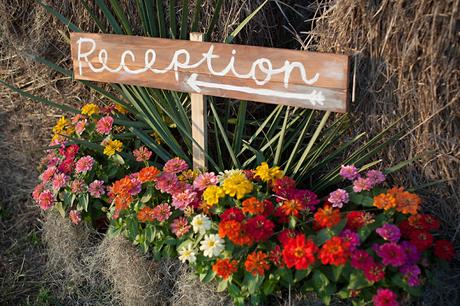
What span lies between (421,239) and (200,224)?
80 centimetres

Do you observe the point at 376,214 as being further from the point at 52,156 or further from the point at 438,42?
the point at 52,156

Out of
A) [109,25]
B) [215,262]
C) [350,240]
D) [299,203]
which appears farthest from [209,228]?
[109,25]

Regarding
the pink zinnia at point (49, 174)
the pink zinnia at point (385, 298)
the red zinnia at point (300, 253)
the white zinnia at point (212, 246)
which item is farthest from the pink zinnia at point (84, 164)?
the pink zinnia at point (385, 298)

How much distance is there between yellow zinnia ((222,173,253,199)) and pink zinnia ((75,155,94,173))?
2.18 feet

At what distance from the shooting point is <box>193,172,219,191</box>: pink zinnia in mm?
2582

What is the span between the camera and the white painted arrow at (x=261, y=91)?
2430 mm

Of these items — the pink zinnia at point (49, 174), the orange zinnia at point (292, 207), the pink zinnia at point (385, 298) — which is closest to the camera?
the pink zinnia at point (385, 298)

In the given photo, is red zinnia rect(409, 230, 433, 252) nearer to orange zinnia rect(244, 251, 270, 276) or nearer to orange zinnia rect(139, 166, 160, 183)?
orange zinnia rect(244, 251, 270, 276)

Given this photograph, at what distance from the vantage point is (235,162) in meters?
2.67

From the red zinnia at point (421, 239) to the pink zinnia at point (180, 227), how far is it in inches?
32.7

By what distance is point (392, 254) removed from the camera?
2240 mm

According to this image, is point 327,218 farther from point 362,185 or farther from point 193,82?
point 193,82

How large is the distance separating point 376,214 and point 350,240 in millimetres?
402

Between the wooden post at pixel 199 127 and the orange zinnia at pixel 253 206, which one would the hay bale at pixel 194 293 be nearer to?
the orange zinnia at pixel 253 206
